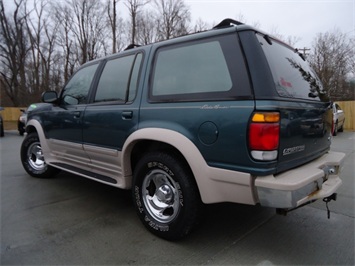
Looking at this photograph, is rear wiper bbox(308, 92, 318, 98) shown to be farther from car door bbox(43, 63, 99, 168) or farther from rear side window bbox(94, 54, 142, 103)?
car door bbox(43, 63, 99, 168)

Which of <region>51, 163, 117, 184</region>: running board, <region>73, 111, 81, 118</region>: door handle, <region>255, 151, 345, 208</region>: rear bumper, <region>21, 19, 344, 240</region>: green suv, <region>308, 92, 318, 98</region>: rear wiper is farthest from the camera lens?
<region>73, 111, 81, 118</region>: door handle

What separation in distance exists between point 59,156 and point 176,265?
2712mm

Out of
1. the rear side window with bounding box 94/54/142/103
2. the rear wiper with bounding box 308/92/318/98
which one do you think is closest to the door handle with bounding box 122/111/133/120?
the rear side window with bounding box 94/54/142/103

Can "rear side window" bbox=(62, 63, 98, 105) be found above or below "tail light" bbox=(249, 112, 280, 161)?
above

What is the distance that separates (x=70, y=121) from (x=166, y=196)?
1.89 m

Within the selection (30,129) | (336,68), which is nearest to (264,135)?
(30,129)

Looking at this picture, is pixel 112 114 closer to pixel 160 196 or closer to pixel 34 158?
pixel 160 196

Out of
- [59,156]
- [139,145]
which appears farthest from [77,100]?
[139,145]

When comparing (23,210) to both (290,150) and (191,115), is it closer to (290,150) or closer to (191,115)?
(191,115)

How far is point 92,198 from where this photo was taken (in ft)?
12.8

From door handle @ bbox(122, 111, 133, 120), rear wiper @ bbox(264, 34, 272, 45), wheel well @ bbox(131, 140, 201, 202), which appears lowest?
wheel well @ bbox(131, 140, 201, 202)

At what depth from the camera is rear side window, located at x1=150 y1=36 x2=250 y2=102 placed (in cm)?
225

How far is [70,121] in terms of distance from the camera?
3.77 meters

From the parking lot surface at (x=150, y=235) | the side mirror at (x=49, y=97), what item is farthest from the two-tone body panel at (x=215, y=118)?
the side mirror at (x=49, y=97)
